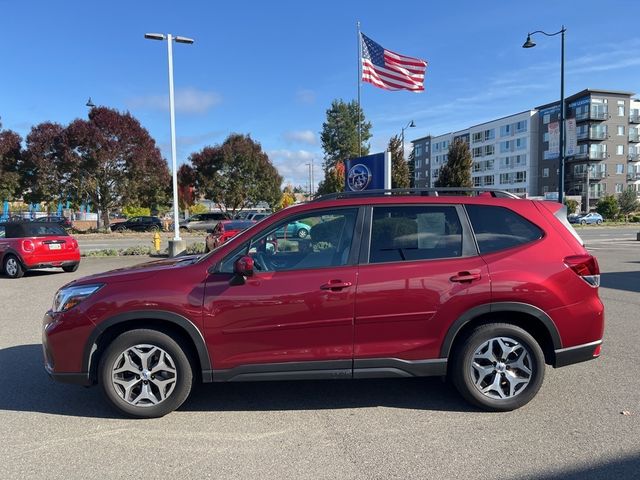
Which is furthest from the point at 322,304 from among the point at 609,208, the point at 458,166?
the point at 609,208

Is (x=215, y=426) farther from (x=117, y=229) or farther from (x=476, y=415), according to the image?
(x=117, y=229)

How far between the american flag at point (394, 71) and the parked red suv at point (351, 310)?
1448 cm

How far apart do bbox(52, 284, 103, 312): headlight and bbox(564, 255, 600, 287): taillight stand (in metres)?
3.91

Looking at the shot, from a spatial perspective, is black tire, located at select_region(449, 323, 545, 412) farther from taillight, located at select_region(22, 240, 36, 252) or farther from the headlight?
taillight, located at select_region(22, 240, 36, 252)

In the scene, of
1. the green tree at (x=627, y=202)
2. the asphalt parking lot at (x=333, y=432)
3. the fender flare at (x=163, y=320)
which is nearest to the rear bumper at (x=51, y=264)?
the asphalt parking lot at (x=333, y=432)

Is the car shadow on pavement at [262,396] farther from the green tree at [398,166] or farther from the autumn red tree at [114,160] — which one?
the autumn red tree at [114,160]

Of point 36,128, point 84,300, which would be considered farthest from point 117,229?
point 84,300

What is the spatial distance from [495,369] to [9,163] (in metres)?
37.5

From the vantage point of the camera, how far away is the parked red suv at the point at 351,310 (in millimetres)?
3883

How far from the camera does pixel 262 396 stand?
179 inches

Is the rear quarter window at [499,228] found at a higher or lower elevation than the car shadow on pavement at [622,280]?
higher

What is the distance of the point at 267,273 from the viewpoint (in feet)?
13.0

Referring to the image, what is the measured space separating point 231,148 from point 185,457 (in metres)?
41.5

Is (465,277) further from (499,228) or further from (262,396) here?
(262,396)
